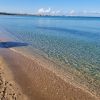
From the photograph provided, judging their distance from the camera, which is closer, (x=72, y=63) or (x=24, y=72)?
(x=24, y=72)

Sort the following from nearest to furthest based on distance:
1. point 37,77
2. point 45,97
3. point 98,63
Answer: point 45,97 → point 37,77 → point 98,63

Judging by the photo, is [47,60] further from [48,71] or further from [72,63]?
[48,71]

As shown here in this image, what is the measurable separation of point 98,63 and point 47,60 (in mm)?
3607

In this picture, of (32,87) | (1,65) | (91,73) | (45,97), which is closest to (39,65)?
(1,65)

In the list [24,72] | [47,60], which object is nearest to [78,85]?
[24,72]

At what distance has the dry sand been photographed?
9.40 metres

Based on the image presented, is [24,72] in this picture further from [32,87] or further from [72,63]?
[72,63]

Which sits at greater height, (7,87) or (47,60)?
(7,87)

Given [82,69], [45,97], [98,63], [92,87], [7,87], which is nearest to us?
[45,97]

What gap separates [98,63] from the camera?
1552 cm

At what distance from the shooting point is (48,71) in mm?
13406

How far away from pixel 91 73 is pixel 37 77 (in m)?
3.41

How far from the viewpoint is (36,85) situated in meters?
10.6

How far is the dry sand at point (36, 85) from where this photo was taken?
940 centimetres
